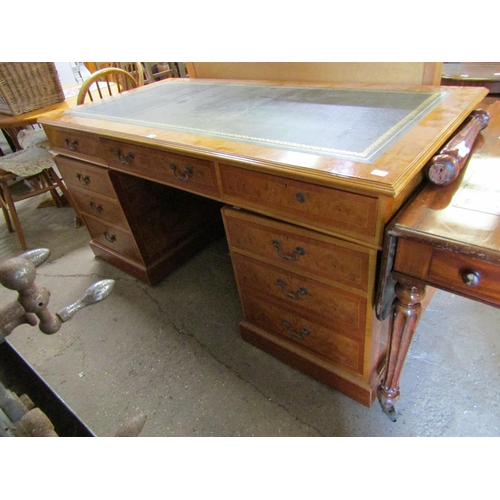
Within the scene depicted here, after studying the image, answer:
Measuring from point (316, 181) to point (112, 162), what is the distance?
87 cm

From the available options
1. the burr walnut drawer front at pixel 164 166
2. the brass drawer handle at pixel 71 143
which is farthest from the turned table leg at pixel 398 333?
the brass drawer handle at pixel 71 143

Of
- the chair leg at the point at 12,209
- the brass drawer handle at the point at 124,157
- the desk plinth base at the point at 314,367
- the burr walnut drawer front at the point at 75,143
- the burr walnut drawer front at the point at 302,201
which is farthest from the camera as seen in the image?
the chair leg at the point at 12,209

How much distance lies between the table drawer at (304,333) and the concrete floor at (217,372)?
0.15 meters

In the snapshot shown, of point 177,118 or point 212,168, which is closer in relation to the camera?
point 212,168

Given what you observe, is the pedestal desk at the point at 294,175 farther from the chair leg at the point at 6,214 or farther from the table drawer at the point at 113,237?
the chair leg at the point at 6,214

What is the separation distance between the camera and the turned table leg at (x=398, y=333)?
2.61ft

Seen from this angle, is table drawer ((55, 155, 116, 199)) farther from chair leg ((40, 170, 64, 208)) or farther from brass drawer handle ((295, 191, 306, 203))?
brass drawer handle ((295, 191, 306, 203))

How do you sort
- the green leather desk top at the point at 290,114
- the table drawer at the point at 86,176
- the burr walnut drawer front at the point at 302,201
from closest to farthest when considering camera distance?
1. the burr walnut drawer front at the point at 302,201
2. the green leather desk top at the point at 290,114
3. the table drawer at the point at 86,176

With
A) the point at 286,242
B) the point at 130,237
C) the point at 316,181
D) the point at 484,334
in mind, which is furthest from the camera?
the point at 130,237

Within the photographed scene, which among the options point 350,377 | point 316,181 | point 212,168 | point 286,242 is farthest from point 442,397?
point 212,168

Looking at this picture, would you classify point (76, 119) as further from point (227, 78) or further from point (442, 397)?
point (442, 397)

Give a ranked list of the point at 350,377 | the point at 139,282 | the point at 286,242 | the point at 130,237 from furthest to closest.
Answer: the point at 139,282 < the point at 130,237 < the point at 350,377 < the point at 286,242

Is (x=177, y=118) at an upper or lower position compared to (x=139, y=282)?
upper

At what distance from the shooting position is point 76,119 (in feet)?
4.50
